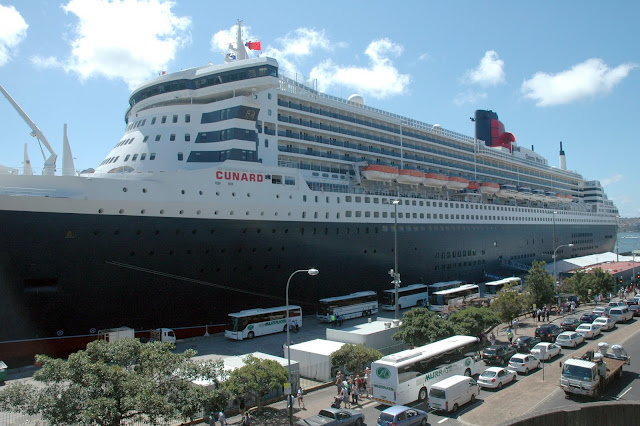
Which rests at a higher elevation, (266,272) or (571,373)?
A: (266,272)

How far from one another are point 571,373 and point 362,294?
12.6 m

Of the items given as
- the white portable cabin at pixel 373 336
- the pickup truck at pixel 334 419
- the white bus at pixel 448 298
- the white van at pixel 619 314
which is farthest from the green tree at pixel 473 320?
the white van at pixel 619 314

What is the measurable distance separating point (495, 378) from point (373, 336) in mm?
5023

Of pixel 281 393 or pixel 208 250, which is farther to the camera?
pixel 208 250

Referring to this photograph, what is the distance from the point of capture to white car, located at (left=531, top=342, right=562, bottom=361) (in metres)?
18.2

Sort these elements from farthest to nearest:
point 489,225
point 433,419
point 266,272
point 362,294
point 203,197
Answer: point 489,225 < point 362,294 < point 266,272 < point 203,197 < point 433,419

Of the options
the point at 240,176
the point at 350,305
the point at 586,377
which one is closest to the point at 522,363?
the point at 586,377

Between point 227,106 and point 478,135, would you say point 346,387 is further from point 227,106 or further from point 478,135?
point 478,135

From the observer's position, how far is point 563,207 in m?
56.6

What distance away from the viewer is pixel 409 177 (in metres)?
30.0

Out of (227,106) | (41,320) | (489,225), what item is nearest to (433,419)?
(41,320)

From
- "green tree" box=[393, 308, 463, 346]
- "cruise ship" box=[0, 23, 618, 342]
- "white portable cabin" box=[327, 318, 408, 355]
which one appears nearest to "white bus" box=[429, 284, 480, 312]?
"cruise ship" box=[0, 23, 618, 342]

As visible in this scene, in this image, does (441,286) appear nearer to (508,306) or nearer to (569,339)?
(508,306)

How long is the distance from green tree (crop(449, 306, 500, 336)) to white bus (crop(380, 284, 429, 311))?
7510 millimetres
